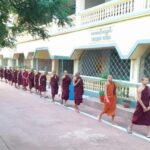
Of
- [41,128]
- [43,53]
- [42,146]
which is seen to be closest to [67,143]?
[42,146]

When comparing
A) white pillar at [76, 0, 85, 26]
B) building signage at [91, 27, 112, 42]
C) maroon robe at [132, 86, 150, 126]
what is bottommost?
maroon robe at [132, 86, 150, 126]

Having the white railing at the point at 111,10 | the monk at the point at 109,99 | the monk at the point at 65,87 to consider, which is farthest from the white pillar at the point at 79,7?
the monk at the point at 109,99

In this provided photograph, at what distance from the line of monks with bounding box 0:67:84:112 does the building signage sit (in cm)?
215

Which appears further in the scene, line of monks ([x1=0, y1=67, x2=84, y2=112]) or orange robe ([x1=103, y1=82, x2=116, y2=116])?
line of monks ([x1=0, y1=67, x2=84, y2=112])

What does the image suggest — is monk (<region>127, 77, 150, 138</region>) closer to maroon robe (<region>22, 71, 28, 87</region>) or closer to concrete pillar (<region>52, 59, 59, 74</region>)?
concrete pillar (<region>52, 59, 59, 74</region>)

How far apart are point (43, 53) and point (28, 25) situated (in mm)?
21678

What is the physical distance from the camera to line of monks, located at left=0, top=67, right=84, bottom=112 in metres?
15.6

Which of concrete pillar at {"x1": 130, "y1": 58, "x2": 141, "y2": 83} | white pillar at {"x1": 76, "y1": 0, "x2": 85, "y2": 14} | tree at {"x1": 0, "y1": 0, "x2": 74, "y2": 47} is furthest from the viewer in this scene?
white pillar at {"x1": 76, "y1": 0, "x2": 85, "y2": 14}

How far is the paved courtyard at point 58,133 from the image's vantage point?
9.09 metres

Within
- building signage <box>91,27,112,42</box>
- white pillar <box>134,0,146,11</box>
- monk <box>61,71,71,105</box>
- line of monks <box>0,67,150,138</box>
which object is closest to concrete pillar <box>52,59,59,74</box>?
line of monks <box>0,67,150,138</box>

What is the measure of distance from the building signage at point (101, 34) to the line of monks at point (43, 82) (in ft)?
7.04

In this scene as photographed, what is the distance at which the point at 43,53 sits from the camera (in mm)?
27781

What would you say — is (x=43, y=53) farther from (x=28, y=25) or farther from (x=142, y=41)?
(x=28, y=25)

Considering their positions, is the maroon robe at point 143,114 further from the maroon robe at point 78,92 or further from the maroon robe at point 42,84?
the maroon robe at point 42,84
